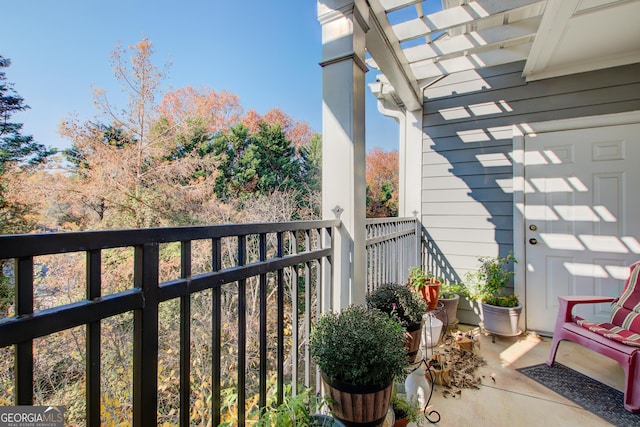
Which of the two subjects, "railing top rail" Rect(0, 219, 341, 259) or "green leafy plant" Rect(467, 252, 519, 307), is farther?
"green leafy plant" Rect(467, 252, 519, 307)

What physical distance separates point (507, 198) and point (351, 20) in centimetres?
249

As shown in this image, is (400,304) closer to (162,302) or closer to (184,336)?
(184,336)

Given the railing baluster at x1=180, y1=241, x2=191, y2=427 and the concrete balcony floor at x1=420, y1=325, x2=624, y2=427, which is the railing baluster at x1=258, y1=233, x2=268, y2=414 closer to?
the railing baluster at x1=180, y1=241, x2=191, y2=427

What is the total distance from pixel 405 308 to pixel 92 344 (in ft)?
5.21

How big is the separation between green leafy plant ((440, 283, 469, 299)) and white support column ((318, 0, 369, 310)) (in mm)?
1882

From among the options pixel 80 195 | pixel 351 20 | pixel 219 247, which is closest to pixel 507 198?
pixel 351 20

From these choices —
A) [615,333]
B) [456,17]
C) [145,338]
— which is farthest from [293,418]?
[456,17]

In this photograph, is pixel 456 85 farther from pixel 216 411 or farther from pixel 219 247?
pixel 216 411

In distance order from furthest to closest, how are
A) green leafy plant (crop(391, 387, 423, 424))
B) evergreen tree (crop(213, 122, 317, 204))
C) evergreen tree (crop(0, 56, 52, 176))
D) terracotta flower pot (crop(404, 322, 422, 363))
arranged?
1. evergreen tree (crop(213, 122, 317, 204))
2. evergreen tree (crop(0, 56, 52, 176))
3. terracotta flower pot (crop(404, 322, 422, 363))
4. green leafy plant (crop(391, 387, 423, 424))

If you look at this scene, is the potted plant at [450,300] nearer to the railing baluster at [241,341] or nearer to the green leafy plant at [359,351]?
the green leafy plant at [359,351]

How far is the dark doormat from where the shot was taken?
1.78m

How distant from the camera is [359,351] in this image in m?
1.20

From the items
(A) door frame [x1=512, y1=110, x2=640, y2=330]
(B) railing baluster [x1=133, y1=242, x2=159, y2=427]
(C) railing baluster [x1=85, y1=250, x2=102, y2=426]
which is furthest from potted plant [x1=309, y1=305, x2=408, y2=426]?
(A) door frame [x1=512, y1=110, x2=640, y2=330]

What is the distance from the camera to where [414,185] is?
3598mm
